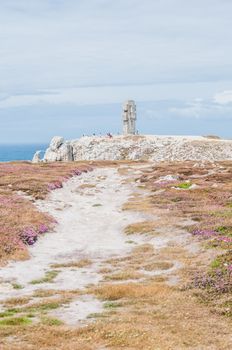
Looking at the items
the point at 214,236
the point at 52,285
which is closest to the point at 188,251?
the point at 214,236

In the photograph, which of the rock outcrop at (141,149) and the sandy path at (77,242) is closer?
the sandy path at (77,242)

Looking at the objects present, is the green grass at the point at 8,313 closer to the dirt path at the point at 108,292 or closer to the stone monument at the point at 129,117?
the dirt path at the point at 108,292

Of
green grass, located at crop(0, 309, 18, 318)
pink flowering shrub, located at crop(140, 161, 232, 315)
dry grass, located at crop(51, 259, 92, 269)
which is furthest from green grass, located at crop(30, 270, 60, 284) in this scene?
pink flowering shrub, located at crop(140, 161, 232, 315)

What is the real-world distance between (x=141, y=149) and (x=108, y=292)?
115507 mm

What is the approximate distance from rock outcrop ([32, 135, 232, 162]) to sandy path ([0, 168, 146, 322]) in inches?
2729

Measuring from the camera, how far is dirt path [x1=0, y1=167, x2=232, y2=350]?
15.5m

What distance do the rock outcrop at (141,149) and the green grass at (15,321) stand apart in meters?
111

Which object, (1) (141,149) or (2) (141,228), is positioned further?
(1) (141,149)

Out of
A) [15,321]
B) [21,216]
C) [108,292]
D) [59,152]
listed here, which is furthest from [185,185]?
[59,152]

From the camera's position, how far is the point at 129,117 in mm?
152750

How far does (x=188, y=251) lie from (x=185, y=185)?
28473 millimetres

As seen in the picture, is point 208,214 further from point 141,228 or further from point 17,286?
point 17,286

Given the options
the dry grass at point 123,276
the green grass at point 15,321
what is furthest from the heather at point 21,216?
the green grass at point 15,321

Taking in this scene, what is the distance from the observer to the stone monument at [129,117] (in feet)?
498
